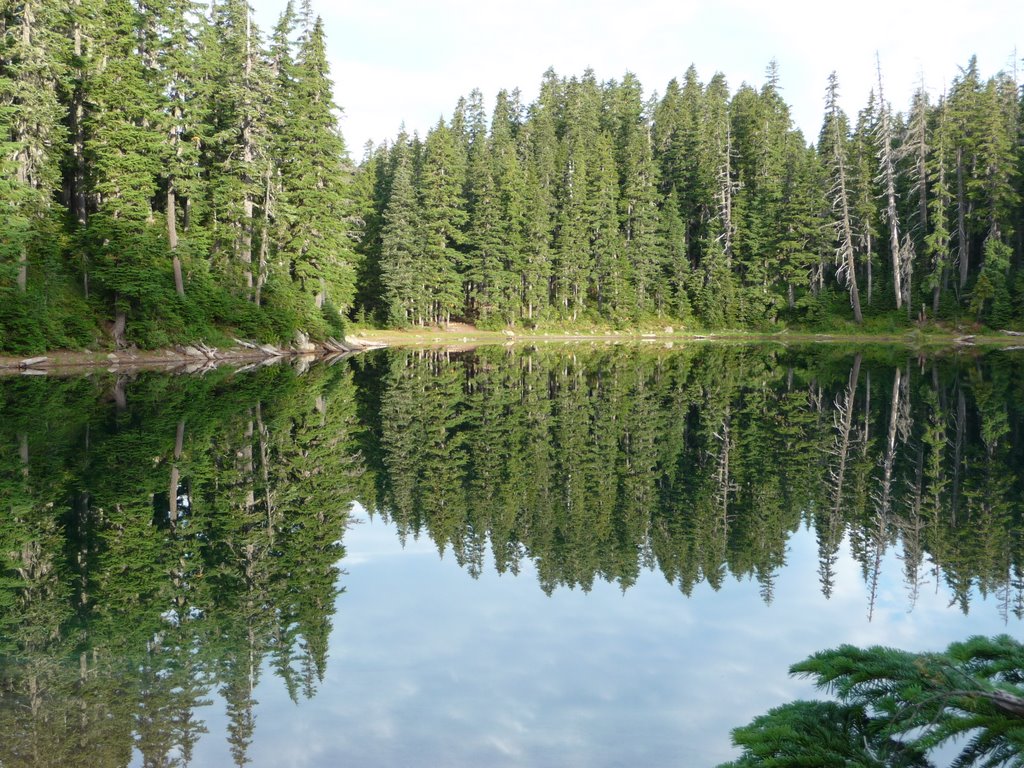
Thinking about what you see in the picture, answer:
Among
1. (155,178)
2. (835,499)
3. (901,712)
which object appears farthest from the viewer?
(155,178)

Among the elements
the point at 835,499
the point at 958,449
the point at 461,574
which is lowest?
the point at 461,574

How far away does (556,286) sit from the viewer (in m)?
74.1

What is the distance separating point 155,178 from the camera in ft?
138

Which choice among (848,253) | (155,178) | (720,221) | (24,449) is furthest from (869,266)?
(24,449)

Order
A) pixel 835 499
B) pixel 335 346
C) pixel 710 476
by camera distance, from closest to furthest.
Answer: pixel 835 499, pixel 710 476, pixel 335 346

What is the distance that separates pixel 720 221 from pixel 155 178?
49951 millimetres

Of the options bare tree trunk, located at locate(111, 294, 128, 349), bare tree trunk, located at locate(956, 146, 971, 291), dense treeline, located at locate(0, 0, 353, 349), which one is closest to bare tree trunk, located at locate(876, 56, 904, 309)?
bare tree trunk, located at locate(956, 146, 971, 291)

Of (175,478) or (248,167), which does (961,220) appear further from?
(175,478)

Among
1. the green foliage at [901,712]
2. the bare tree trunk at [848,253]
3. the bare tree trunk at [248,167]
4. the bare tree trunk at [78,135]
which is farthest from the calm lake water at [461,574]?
the bare tree trunk at [848,253]

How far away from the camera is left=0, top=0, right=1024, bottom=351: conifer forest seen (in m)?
35.6

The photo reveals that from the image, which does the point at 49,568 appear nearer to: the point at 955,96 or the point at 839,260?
the point at 839,260

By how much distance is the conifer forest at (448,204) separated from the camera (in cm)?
3562

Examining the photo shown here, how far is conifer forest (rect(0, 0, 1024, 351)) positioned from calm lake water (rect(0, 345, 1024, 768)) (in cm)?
1815

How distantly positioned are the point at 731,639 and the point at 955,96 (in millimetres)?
68516
